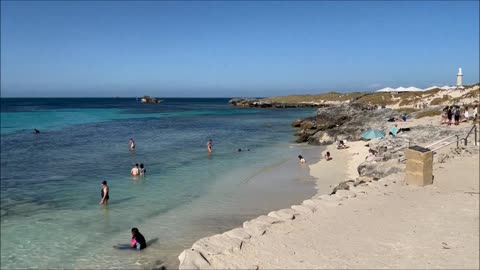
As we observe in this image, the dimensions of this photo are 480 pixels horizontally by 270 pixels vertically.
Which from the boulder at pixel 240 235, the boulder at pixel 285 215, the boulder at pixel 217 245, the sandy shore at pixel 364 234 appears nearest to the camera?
the sandy shore at pixel 364 234

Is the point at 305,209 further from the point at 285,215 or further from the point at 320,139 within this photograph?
the point at 320,139

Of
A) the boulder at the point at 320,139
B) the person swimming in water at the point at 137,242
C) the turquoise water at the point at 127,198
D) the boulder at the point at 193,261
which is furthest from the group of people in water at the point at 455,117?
the boulder at the point at 193,261

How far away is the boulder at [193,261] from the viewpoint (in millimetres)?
6289

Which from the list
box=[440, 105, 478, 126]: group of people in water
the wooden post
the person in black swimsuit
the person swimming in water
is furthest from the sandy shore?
box=[440, 105, 478, 126]: group of people in water

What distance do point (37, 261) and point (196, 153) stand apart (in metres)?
19.5

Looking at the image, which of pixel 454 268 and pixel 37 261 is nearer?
pixel 454 268

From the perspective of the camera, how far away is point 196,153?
29.6 m

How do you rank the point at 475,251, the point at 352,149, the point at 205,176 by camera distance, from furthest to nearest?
the point at 352,149 → the point at 205,176 → the point at 475,251

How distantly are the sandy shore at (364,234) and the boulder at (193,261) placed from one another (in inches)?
0.6

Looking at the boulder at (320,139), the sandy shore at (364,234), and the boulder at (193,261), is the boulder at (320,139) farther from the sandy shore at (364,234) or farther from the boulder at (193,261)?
the boulder at (193,261)

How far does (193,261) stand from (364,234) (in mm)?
3452

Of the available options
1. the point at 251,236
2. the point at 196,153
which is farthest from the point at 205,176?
the point at 251,236

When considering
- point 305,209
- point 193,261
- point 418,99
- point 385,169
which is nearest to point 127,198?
point 305,209

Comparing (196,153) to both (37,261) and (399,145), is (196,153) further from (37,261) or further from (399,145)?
(37,261)
